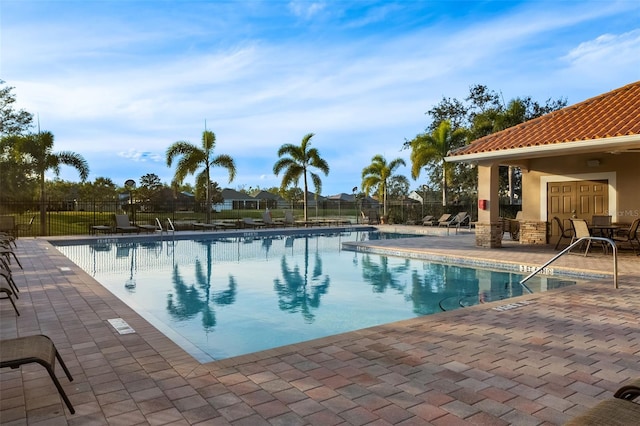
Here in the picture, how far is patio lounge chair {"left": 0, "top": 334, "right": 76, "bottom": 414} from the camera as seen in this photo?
8.89ft

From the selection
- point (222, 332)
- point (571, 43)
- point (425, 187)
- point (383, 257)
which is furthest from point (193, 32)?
point (425, 187)

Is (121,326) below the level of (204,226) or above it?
below

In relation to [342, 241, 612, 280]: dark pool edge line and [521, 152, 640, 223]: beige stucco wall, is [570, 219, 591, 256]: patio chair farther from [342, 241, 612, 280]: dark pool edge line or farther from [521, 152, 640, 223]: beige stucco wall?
[521, 152, 640, 223]: beige stucco wall

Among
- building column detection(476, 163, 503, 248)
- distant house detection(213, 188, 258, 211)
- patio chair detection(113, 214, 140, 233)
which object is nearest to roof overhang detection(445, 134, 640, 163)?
building column detection(476, 163, 503, 248)

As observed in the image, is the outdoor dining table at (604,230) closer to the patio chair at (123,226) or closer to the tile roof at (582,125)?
the tile roof at (582,125)

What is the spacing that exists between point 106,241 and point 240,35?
897 cm

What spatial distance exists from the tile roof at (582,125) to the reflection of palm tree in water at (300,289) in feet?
19.6

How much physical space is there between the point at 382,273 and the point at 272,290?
9.86ft

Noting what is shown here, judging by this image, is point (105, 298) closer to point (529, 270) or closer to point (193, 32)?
point (529, 270)

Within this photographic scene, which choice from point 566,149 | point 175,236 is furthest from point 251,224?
point 566,149

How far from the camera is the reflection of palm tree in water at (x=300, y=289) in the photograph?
24.5 ft

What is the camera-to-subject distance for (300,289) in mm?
8922

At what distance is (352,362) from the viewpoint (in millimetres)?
3838

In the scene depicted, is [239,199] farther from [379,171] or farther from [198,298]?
[198,298]
